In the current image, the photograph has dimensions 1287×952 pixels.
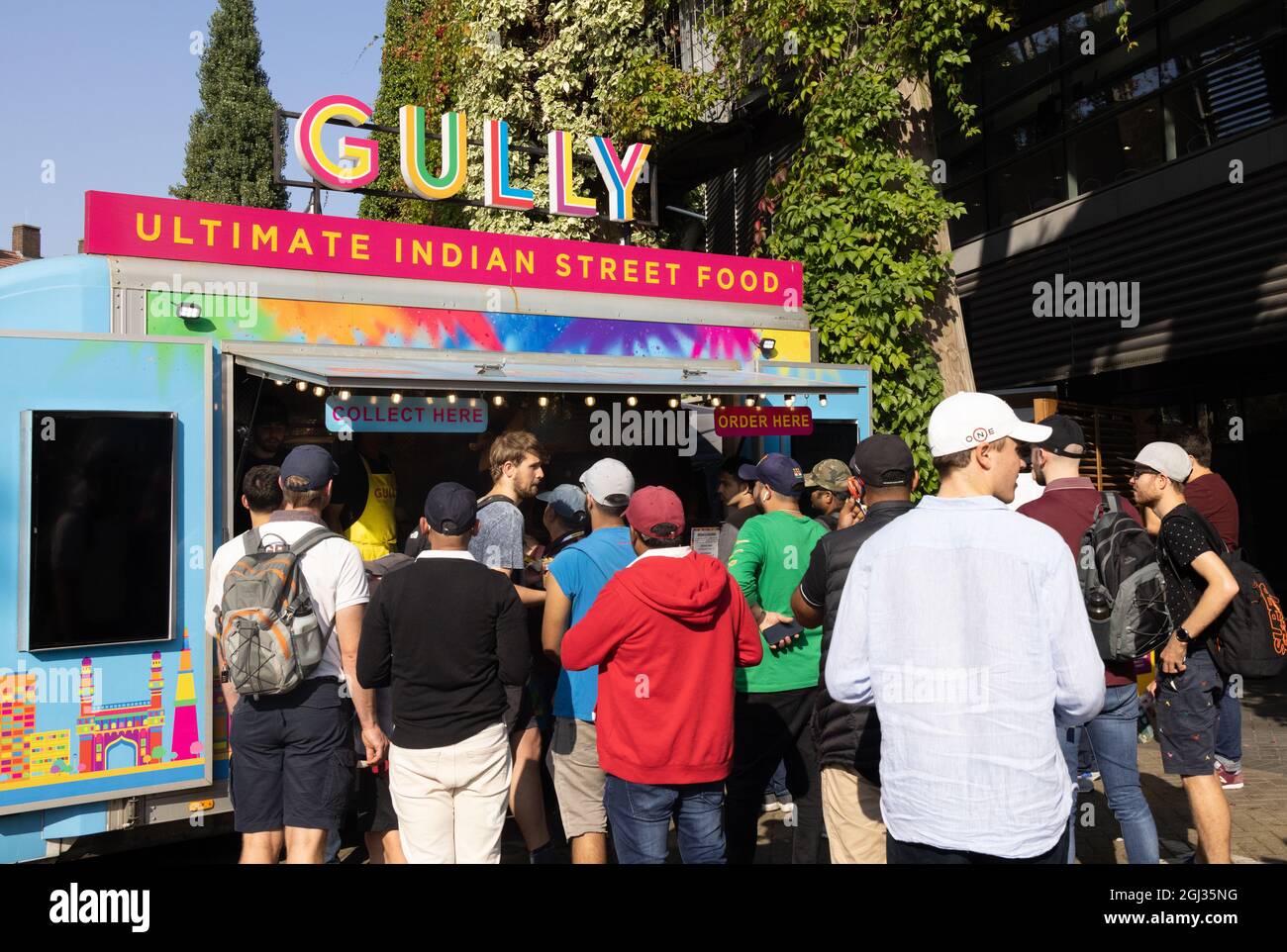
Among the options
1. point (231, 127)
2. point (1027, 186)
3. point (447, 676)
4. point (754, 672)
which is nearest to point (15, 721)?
point (447, 676)

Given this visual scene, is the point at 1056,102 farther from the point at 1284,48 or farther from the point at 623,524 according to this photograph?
the point at 623,524

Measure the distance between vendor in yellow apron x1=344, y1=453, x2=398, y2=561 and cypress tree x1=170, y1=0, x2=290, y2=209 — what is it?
90.3 feet

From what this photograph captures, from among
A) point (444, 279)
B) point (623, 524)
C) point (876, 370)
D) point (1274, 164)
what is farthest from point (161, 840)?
point (1274, 164)

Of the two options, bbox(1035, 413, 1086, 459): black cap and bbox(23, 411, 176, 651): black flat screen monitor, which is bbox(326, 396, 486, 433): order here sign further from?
bbox(1035, 413, 1086, 459): black cap

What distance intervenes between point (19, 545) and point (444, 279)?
2995mm

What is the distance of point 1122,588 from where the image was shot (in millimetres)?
4602

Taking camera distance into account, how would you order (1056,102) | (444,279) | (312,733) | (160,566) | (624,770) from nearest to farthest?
(624,770) → (312,733) → (160,566) → (444,279) → (1056,102)

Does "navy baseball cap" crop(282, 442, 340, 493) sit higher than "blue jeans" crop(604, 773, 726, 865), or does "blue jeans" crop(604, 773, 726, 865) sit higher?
"navy baseball cap" crop(282, 442, 340, 493)

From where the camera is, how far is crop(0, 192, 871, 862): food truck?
4.97 metres

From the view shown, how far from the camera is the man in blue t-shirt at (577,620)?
15.0 ft

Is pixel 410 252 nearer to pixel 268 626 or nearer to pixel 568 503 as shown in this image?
pixel 568 503

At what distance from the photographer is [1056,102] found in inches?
535

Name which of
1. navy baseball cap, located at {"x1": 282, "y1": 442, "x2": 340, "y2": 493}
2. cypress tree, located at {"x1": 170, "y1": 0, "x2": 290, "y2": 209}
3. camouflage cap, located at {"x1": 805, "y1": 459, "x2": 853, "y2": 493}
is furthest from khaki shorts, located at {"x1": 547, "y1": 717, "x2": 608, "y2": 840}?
cypress tree, located at {"x1": 170, "y1": 0, "x2": 290, "y2": 209}

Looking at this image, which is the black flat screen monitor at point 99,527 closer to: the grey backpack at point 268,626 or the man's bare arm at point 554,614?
the grey backpack at point 268,626
